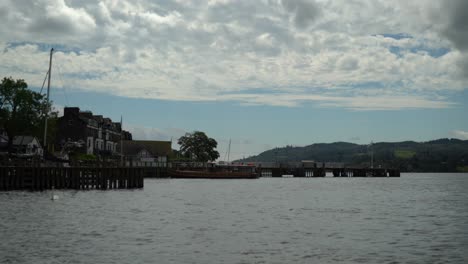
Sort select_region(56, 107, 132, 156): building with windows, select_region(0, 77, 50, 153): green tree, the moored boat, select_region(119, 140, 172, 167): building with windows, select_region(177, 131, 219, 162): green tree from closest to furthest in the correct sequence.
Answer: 1. select_region(0, 77, 50, 153): green tree
2. select_region(56, 107, 132, 156): building with windows
3. the moored boat
4. select_region(119, 140, 172, 167): building with windows
5. select_region(177, 131, 219, 162): green tree

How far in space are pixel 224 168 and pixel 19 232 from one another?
118 meters

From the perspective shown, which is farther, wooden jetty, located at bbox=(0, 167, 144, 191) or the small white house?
the small white house

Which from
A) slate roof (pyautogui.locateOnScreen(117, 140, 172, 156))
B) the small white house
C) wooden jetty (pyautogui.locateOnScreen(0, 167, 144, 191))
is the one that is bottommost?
wooden jetty (pyautogui.locateOnScreen(0, 167, 144, 191))

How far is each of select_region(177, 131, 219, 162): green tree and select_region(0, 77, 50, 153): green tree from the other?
8410 centimetres

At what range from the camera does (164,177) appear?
134375 millimetres

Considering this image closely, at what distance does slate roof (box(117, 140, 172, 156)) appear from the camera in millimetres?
150375

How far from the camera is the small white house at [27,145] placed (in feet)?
322

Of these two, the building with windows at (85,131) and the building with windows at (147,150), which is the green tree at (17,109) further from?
the building with windows at (147,150)

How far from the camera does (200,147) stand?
17862 centimetres

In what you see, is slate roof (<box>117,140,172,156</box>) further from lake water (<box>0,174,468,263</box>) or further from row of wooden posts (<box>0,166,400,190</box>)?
lake water (<box>0,174,468,263</box>)

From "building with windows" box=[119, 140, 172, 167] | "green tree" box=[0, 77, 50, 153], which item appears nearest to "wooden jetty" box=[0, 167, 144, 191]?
"green tree" box=[0, 77, 50, 153]

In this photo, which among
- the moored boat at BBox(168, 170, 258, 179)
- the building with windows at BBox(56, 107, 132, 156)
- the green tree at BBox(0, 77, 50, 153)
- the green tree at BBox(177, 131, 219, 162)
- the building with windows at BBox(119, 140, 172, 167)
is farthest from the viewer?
the green tree at BBox(177, 131, 219, 162)

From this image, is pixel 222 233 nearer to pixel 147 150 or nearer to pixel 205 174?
pixel 205 174

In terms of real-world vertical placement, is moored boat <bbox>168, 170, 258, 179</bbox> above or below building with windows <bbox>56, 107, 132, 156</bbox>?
below
